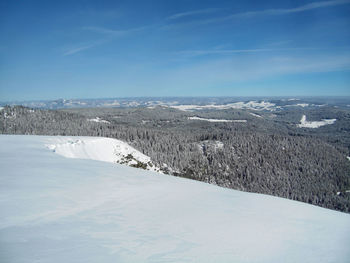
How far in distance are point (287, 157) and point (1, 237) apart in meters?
118

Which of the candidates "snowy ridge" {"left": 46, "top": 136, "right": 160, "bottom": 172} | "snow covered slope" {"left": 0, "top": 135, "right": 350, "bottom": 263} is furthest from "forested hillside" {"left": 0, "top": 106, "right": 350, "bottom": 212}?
"snow covered slope" {"left": 0, "top": 135, "right": 350, "bottom": 263}

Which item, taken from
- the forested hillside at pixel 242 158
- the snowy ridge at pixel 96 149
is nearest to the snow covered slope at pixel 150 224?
the snowy ridge at pixel 96 149

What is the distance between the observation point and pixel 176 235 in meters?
7.11

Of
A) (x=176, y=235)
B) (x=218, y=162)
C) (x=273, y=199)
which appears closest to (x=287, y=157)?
(x=218, y=162)

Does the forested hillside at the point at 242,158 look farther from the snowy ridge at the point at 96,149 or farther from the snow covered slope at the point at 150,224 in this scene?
the snow covered slope at the point at 150,224

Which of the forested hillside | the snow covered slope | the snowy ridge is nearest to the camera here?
the snow covered slope

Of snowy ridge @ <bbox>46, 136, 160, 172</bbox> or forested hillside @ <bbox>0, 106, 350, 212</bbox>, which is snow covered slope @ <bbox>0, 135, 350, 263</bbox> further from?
forested hillside @ <bbox>0, 106, 350, 212</bbox>

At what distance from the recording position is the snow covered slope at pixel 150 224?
5.96 metres

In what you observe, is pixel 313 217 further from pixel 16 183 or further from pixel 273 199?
pixel 16 183

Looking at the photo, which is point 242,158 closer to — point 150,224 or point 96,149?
point 96,149

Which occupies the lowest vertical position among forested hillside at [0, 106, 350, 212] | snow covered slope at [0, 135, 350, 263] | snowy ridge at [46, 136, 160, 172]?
forested hillside at [0, 106, 350, 212]

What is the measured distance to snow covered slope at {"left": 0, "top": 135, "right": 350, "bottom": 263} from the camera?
19.6ft

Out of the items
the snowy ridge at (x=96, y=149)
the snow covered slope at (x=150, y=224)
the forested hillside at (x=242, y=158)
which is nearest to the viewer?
the snow covered slope at (x=150, y=224)

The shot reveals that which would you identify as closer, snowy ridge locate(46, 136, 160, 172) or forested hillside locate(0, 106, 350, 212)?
snowy ridge locate(46, 136, 160, 172)
